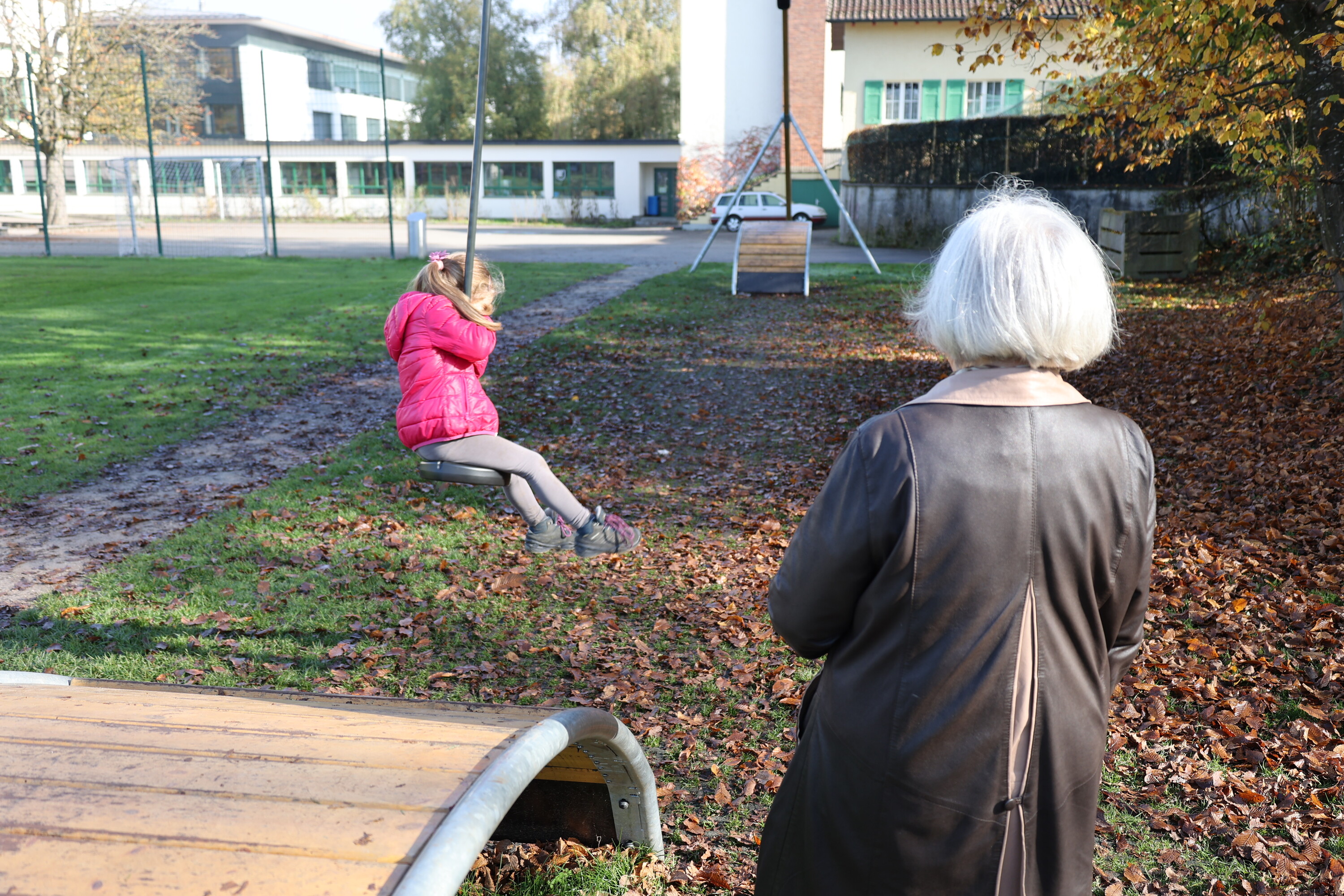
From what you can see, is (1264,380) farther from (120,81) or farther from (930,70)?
(120,81)

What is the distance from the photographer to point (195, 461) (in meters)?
8.24

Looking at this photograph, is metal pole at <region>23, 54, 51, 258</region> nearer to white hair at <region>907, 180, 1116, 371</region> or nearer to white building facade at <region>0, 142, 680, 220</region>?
white building facade at <region>0, 142, 680, 220</region>

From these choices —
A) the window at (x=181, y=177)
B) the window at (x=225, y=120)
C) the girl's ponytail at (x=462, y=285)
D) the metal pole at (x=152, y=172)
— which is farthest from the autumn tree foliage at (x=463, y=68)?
the girl's ponytail at (x=462, y=285)

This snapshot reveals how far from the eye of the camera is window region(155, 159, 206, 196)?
91.8ft

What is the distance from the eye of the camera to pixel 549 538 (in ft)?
16.6

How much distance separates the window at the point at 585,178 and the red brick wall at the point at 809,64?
11.0 metres

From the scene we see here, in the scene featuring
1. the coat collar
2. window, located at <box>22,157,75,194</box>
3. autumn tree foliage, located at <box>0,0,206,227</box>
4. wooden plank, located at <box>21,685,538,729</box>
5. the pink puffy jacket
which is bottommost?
wooden plank, located at <box>21,685,538,729</box>

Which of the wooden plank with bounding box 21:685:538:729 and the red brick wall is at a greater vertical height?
the red brick wall

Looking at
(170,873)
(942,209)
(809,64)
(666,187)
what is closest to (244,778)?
A: (170,873)

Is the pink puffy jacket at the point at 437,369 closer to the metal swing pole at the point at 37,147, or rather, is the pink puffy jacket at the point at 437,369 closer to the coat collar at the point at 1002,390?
the coat collar at the point at 1002,390

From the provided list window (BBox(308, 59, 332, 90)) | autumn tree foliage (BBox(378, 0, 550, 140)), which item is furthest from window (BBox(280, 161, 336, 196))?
window (BBox(308, 59, 332, 90))

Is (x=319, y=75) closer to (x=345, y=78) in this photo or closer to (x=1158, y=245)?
(x=345, y=78)

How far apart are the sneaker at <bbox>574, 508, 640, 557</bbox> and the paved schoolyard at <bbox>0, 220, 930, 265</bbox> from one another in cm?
1888

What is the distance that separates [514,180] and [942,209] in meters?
30.5
